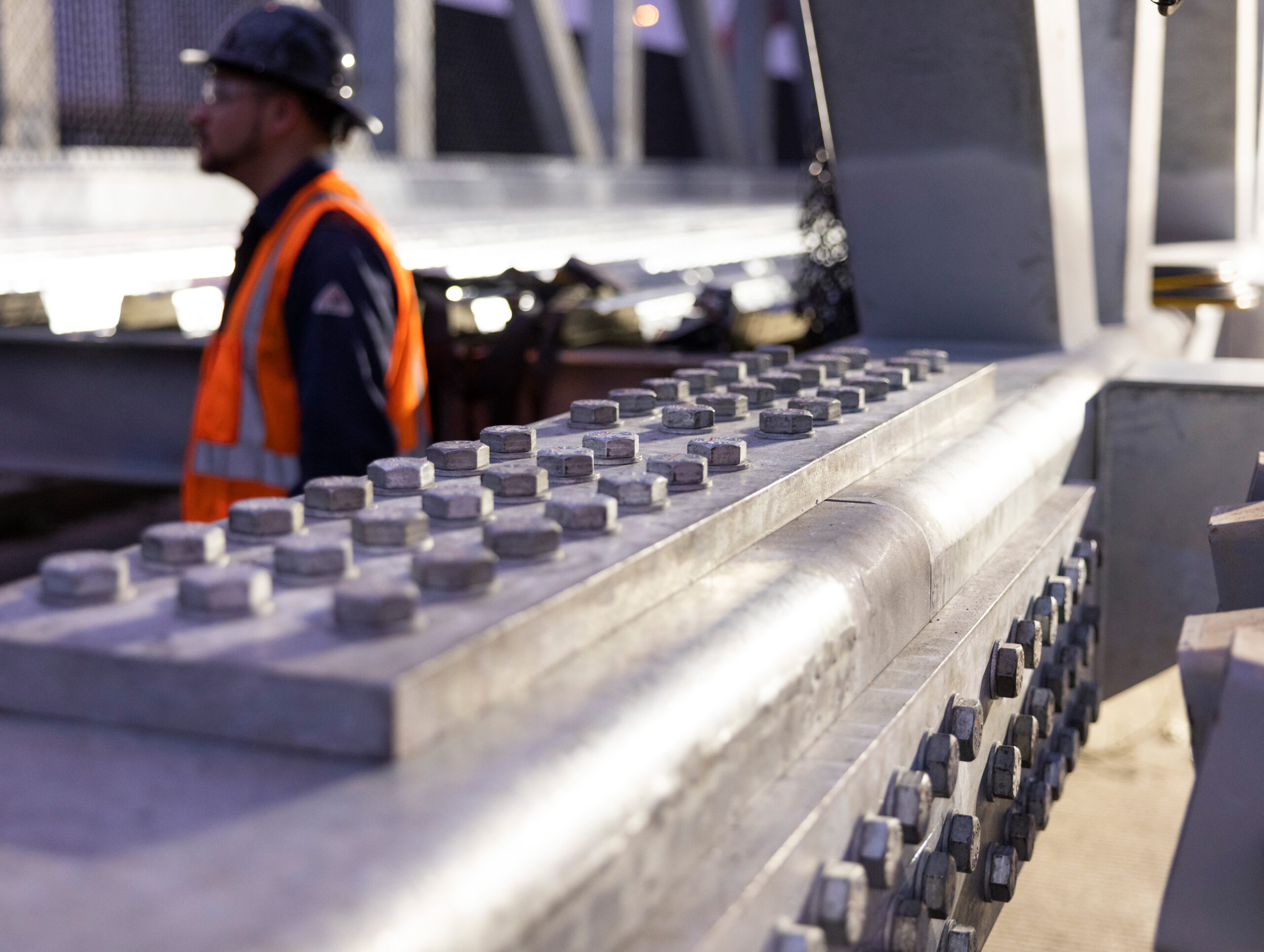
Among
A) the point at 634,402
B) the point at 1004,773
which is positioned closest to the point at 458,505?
the point at 634,402

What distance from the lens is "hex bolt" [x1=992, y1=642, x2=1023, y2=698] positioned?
5.52ft

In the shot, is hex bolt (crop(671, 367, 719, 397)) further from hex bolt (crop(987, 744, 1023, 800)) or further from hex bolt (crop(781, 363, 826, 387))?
hex bolt (crop(987, 744, 1023, 800))

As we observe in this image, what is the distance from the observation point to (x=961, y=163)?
317cm

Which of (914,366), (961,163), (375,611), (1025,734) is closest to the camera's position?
Answer: (375,611)

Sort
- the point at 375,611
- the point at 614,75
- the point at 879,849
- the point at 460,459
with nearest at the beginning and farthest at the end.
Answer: the point at 375,611 < the point at 879,849 < the point at 460,459 < the point at 614,75

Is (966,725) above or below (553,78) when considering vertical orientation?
below

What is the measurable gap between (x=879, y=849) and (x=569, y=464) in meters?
0.53

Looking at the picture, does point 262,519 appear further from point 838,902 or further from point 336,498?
point 838,902

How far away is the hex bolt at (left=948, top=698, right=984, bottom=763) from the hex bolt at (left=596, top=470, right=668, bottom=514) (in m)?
0.42

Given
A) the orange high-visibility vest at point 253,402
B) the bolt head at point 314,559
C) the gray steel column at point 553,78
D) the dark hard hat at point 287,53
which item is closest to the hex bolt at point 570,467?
the bolt head at point 314,559

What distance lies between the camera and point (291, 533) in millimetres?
1231

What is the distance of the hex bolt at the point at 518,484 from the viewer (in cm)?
136

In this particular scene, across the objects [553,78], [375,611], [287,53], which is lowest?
[375,611]

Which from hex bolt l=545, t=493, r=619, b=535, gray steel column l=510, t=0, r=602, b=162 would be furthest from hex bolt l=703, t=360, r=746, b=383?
gray steel column l=510, t=0, r=602, b=162
